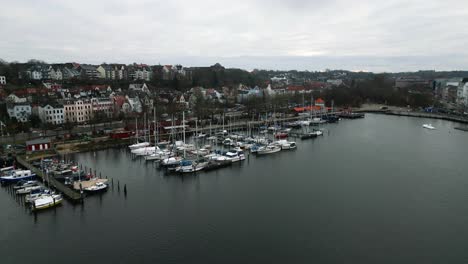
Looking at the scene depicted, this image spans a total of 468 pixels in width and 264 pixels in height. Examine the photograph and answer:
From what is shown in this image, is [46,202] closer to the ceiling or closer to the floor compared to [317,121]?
closer to the floor

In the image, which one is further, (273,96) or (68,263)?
(273,96)

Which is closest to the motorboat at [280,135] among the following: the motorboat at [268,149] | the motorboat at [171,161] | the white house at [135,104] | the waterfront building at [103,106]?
the motorboat at [268,149]

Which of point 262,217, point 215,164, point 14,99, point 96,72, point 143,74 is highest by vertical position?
point 96,72

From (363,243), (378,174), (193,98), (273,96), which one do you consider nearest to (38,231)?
(363,243)

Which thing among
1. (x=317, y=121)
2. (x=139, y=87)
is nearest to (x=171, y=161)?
(x=317, y=121)

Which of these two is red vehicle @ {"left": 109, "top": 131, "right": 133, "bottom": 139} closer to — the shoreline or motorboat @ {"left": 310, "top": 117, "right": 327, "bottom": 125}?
motorboat @ {"left": 310, "top": 117, "right": 327, "bottom": 125}

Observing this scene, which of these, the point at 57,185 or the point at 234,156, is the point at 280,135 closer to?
the point at 234,156

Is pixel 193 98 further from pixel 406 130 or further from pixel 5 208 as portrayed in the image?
pixel 5 208
